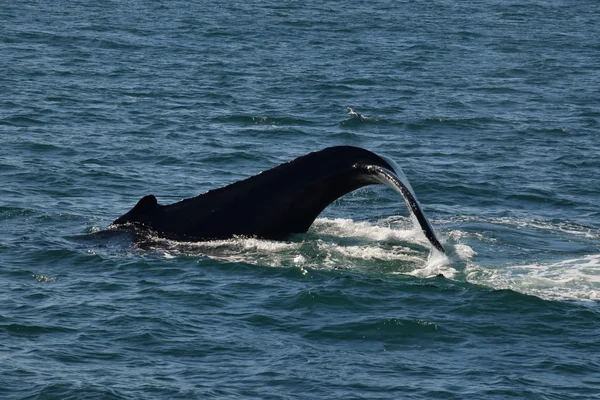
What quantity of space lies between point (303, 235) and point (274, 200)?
3.76ft

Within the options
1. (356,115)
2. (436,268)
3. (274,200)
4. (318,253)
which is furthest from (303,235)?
(356,115)

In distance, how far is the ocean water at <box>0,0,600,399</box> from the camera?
14.3 meters

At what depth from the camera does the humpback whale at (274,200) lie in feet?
54.2

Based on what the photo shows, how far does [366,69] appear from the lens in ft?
138

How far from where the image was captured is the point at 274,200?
1716 cm

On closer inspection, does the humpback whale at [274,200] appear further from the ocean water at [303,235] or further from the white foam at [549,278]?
the white foam at [549,278]

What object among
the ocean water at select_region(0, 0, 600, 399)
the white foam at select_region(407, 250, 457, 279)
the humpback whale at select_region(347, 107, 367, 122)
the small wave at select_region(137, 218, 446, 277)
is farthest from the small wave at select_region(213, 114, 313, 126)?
the white foam at select_region(407, 250, 457, 279)

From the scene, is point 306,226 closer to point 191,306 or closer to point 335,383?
point 191,306

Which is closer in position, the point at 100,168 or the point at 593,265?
the point at 593,265

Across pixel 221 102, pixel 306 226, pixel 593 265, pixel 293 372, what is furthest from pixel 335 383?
pixel 221 102

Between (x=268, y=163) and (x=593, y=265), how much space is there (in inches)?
420

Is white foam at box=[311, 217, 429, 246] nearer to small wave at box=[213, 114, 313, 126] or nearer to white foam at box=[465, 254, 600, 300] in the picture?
white foam at box=[465, 254, 600, 300]

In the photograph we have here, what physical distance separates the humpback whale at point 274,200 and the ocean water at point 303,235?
28 centimetres

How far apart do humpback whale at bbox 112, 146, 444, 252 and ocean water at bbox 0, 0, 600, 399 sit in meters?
0.28
